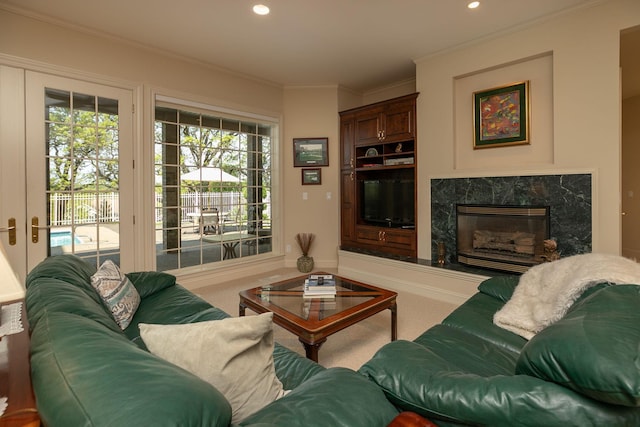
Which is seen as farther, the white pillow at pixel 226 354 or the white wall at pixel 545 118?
the white wall at pixel 545 118

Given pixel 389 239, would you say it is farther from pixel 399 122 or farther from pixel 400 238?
pixel 399 122

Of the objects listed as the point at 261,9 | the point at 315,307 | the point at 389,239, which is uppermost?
the point at 261,9

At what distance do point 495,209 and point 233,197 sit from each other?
11.0 ft

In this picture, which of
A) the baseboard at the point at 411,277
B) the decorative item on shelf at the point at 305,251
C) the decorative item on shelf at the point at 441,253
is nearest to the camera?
the baseboard at the point at 411,277

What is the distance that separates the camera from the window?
3.91 m

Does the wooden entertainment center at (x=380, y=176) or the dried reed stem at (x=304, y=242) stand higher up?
the wooden entertainment center at (x=380, y=176)

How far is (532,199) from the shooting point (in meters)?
3.14

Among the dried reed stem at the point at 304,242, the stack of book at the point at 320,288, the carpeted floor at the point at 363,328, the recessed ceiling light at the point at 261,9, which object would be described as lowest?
the carpeted floor at the point at 363,328

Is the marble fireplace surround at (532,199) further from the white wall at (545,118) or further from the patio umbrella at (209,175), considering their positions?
the patio umbrella at (209,175)

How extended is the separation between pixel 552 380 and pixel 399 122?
380 centimetres

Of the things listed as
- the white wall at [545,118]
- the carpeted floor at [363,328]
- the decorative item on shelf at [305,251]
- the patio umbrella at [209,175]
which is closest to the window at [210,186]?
the patio umbrella at [209,175]

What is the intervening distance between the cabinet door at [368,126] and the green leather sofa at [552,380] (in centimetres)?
354

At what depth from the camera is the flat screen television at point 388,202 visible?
4.23 metres

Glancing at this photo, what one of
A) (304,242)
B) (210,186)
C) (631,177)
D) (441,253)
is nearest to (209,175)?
(210,186)
